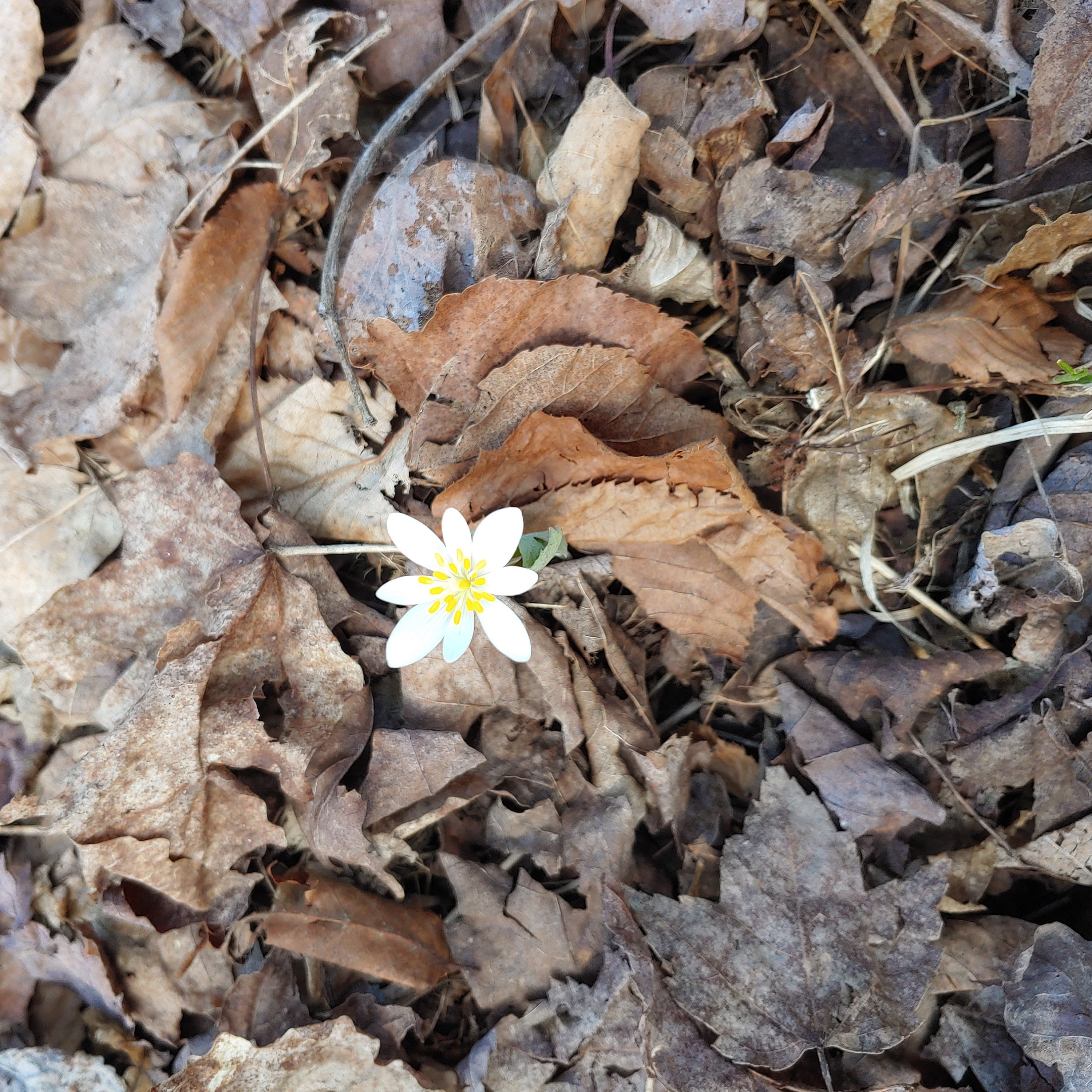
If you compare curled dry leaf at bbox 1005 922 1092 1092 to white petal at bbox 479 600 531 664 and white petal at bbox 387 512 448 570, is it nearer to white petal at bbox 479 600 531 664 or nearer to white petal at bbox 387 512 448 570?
white petal at bbox 479 600 531 664

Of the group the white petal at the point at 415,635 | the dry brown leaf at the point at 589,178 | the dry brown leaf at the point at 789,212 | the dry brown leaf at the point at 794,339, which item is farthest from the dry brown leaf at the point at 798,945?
the dry brown leaf at the point at 589,178

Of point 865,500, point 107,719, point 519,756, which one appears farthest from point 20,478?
point 865,500

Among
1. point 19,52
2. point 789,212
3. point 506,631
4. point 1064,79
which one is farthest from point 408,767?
point 19,52

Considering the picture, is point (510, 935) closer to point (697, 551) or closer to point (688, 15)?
point (697, 551)

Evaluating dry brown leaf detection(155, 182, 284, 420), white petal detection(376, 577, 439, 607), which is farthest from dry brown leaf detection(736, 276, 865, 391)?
dry brown leaf detection(155, 182, 284, 420)

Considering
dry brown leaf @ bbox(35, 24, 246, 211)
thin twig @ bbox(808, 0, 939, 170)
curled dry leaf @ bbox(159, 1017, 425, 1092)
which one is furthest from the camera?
dry brown leaf @ bbox(35, 24, 246, 211)

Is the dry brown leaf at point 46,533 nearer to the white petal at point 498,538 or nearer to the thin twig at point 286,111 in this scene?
the thin twig at point 286,111
